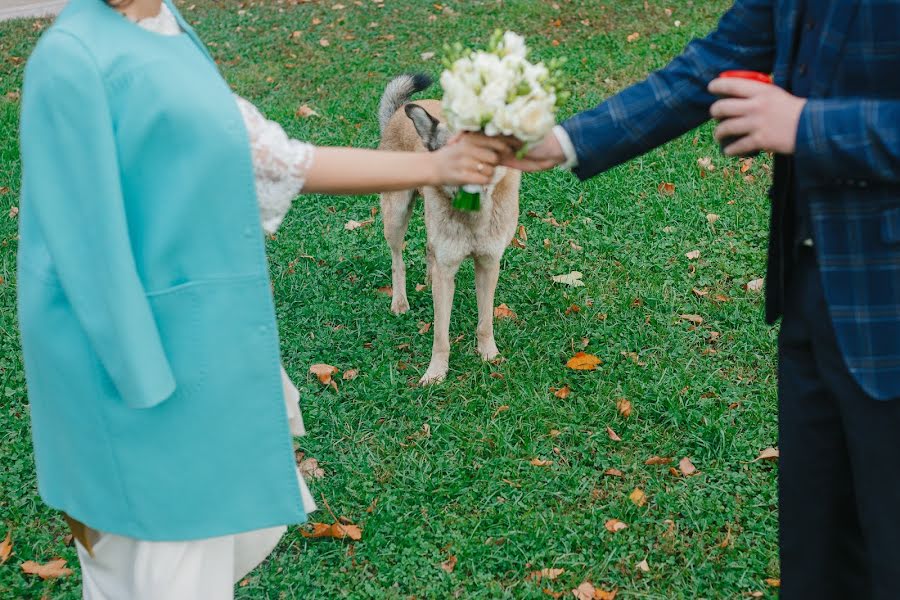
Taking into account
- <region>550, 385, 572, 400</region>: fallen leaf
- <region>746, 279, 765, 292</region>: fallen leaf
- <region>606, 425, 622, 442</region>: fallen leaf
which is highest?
<region>746, 279, 765, 292</region>: fallen leaf

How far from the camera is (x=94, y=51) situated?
6.72 feet

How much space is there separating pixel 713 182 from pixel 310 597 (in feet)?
14.3

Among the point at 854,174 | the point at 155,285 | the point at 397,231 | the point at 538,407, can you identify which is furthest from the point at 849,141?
the point at 397,231

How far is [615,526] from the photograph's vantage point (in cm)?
368

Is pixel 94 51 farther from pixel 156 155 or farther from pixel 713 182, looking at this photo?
pixel 713 182

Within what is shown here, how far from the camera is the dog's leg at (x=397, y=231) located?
5.19m

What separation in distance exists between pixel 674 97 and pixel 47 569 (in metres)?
2.95

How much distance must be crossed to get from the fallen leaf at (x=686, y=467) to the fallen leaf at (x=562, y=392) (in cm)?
70

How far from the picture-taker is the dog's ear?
4117mm

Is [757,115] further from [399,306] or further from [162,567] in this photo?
[399,306]

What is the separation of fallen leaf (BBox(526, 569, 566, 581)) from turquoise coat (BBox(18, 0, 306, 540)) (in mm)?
1382

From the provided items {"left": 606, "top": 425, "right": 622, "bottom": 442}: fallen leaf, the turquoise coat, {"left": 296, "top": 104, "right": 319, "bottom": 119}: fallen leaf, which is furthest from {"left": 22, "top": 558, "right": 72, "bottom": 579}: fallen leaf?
{"left": 296, "top": 104, "right": 319, "bottom": 119}: fallen leaf

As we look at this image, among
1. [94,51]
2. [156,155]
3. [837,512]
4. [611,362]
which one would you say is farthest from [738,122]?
[611,362]

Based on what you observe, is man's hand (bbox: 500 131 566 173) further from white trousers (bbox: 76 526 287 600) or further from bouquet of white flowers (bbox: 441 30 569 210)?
white trousers (bbox: 76 526 287 600)
